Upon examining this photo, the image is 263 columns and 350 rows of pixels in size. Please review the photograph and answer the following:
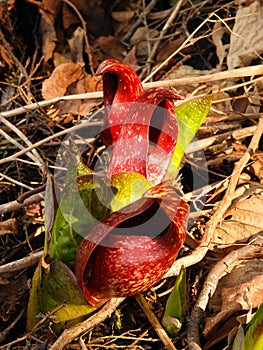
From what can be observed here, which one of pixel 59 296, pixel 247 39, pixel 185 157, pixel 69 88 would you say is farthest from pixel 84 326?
pixel 247 39

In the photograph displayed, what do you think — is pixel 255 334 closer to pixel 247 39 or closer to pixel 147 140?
pixel 147 140

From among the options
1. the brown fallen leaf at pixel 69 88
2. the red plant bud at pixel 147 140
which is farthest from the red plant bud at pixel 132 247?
the brown fallen leaf at pixel 69 88

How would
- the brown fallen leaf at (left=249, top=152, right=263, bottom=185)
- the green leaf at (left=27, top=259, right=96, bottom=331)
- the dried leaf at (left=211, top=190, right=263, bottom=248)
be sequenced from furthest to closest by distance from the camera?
1. the brown fallen leaf at (left=249, top=152, right=263, bottom=185)
2. the dried leaf at (left=211, top=190, right=263, bottom=248)
3. the green leaf at (left=27, top=259, right=96, bottom=331)

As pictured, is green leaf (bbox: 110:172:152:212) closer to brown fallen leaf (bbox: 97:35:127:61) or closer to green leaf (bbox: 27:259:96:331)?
green leaf (bbox: 27:259:96:331)

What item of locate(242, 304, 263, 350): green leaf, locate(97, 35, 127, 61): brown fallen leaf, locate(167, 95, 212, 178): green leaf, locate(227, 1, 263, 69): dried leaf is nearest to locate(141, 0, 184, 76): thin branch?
locate(97, 35, 127, 61): brown fallen leaf

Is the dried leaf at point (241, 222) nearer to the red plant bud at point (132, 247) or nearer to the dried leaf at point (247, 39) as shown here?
the red plant bud at point (132, 247)

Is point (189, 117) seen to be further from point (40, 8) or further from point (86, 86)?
point (40, 8)
